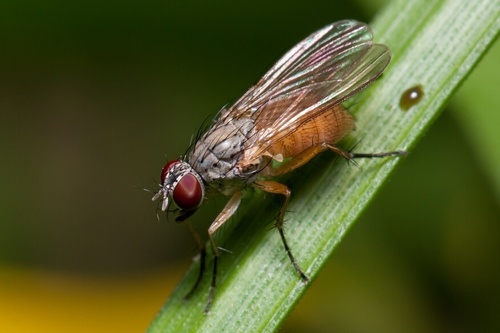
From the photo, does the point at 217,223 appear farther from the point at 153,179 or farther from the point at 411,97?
the point at 153,179

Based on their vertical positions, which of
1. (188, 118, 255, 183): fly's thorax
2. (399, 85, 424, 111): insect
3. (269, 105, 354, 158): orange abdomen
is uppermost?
(399, 85, 424, 111): insect

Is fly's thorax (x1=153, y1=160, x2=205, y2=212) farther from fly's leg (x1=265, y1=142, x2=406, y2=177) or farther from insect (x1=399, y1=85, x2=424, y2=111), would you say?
insect (x1=399, y1=85, x2=424, y2=111)

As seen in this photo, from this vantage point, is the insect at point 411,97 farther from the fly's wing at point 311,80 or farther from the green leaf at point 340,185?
the fly's wing at point 311,80

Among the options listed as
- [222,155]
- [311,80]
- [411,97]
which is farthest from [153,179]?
[411,97]

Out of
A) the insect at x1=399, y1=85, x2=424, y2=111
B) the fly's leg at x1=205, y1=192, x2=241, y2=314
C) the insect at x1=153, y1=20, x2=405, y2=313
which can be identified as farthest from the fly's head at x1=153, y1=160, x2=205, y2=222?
the insect at x1=399, y1=85, x2=424, y2=111

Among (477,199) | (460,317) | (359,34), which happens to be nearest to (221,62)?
(359,34)

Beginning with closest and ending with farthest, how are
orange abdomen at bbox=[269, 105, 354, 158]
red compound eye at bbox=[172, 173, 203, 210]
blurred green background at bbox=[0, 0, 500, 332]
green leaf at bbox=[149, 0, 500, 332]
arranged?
green leaf at bbox=[149, 0, 500, 332], red compound eye at bbox=[172, 173, 203, 210], orange abdomen at bbox=[269, 105, 354, 158], blurred green background at bbox=[0, 0, 500, 332]

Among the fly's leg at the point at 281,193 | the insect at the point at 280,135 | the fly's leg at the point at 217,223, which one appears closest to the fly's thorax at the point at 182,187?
the insect at the point at 280,135
